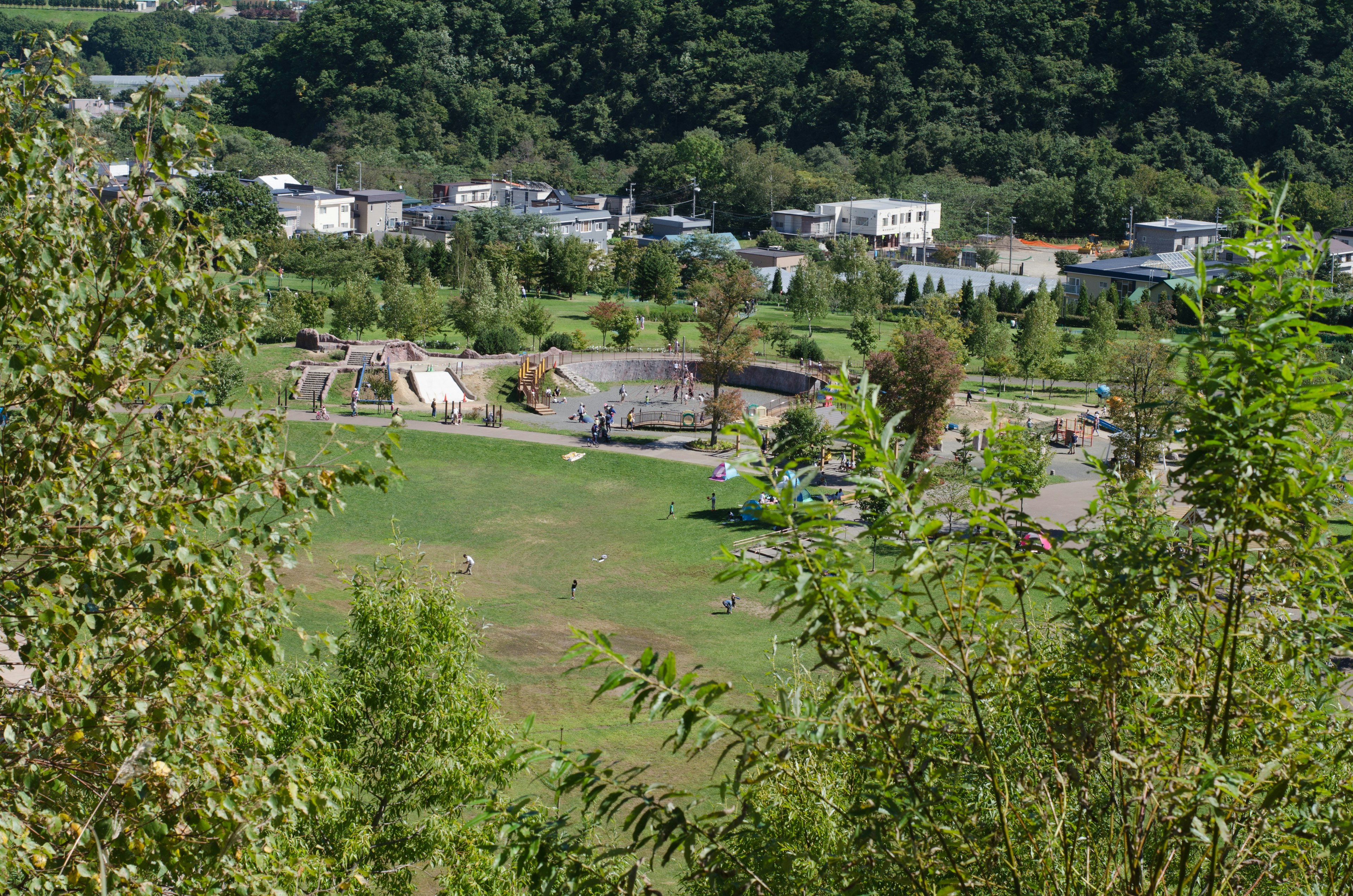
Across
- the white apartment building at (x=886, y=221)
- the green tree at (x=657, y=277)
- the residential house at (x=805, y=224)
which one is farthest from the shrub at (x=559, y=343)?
the white apartment building at (x=886, y=221)

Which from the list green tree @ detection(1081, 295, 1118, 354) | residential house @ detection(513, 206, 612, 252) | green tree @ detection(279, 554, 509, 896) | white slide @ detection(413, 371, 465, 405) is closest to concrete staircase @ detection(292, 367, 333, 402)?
white slide @ detection(413, 371, 465, 405)

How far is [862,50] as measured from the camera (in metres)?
130

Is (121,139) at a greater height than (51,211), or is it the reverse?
(121,139)

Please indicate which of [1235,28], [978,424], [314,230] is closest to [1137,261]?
[978,424]

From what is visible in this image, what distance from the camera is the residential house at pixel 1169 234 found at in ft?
283

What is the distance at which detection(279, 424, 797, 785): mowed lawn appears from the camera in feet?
72.8

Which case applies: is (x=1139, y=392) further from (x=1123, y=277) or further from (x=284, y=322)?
(x=1123, y=277)

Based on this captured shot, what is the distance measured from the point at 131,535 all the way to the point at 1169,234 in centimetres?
9075

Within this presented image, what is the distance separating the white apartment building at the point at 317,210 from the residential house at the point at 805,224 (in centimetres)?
3197

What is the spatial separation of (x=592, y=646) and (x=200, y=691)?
273cm

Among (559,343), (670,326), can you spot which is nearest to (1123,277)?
(670,326)

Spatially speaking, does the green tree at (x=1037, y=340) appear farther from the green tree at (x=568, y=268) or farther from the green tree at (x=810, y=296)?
the green tree at (x=568, y=268)

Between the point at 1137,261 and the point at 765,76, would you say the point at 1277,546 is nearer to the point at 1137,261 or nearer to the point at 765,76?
the point at 1137,261

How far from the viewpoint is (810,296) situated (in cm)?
6244
